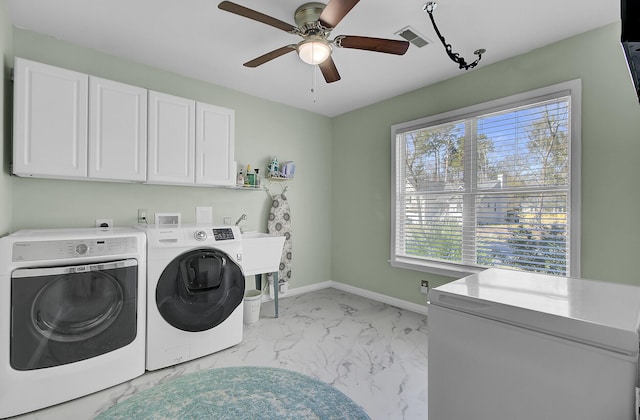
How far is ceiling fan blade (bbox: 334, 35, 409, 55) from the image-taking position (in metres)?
1.85

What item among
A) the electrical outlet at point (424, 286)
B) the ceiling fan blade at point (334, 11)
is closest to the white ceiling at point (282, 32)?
the ceiling fan blade at point (334, 11)

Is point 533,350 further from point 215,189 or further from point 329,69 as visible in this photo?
point 215,189

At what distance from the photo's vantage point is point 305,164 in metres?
4.00

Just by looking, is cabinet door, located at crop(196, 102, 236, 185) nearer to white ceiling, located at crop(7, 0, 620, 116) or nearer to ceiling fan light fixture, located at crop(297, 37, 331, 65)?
white ceiling, located at crop(7, 0, 620, 116)

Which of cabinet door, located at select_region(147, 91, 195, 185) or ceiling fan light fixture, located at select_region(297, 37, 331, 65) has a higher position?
ceiling fan light fixture, located at select_region(297, 37, 331, 65)

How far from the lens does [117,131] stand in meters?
2.34

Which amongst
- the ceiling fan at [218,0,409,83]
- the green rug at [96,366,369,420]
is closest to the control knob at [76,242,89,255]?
the green rug at [96,366,369,420]

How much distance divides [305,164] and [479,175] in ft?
6.76

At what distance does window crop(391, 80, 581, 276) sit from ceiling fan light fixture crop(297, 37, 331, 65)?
5.05ft

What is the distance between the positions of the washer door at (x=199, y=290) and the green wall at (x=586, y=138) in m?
1.87

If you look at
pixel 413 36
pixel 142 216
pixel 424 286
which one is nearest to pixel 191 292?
pixel 142 216

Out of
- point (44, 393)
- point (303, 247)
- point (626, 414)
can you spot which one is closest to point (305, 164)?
point (303, 247)

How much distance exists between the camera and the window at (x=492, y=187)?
2322 millimetres

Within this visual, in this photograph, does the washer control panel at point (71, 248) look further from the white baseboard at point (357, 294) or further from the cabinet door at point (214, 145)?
the white baseboard at point (357, 294)
